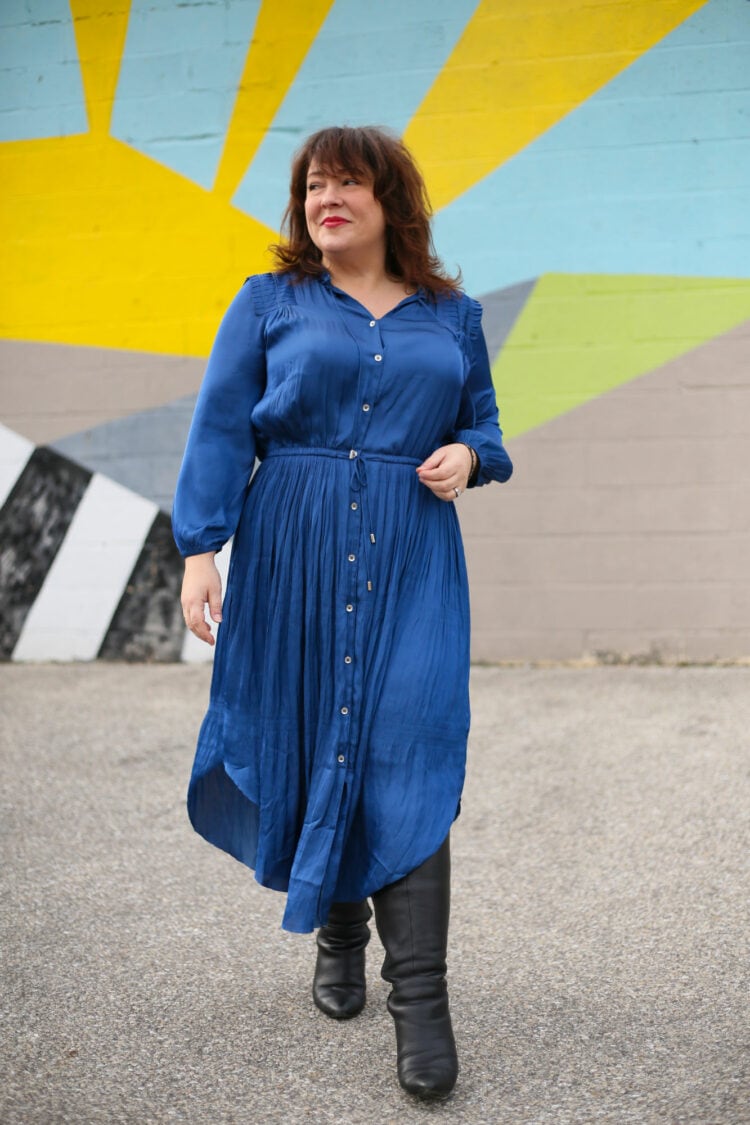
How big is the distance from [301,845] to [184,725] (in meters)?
2.95

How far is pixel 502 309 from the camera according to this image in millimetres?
5785

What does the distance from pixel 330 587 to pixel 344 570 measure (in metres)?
0.04

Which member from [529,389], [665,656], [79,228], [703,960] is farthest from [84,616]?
[703,960]

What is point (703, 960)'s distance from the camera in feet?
8.71

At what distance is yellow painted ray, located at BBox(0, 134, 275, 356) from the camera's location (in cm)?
605

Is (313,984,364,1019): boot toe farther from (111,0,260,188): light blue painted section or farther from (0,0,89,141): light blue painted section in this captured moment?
(0,0,89,141): light blue painted section

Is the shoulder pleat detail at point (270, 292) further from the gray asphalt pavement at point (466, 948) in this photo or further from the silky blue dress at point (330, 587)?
the gray asphalt pavement at point (466, 948)

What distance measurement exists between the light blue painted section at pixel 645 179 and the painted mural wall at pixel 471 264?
11 millimetres

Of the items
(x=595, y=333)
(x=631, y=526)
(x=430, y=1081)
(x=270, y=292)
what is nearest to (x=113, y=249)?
(x=595, y=333)

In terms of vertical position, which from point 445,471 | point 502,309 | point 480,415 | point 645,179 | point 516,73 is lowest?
point 445,471

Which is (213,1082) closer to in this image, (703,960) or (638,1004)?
(638,1004)

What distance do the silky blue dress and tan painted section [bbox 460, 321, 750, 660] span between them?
349 cm

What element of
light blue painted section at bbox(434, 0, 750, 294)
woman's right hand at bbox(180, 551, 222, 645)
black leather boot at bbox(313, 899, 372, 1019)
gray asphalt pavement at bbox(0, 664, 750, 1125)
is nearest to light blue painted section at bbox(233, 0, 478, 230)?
light blue painted section at bbox(434, 0, 750, 294)

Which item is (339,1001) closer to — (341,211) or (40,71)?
(341,211)
